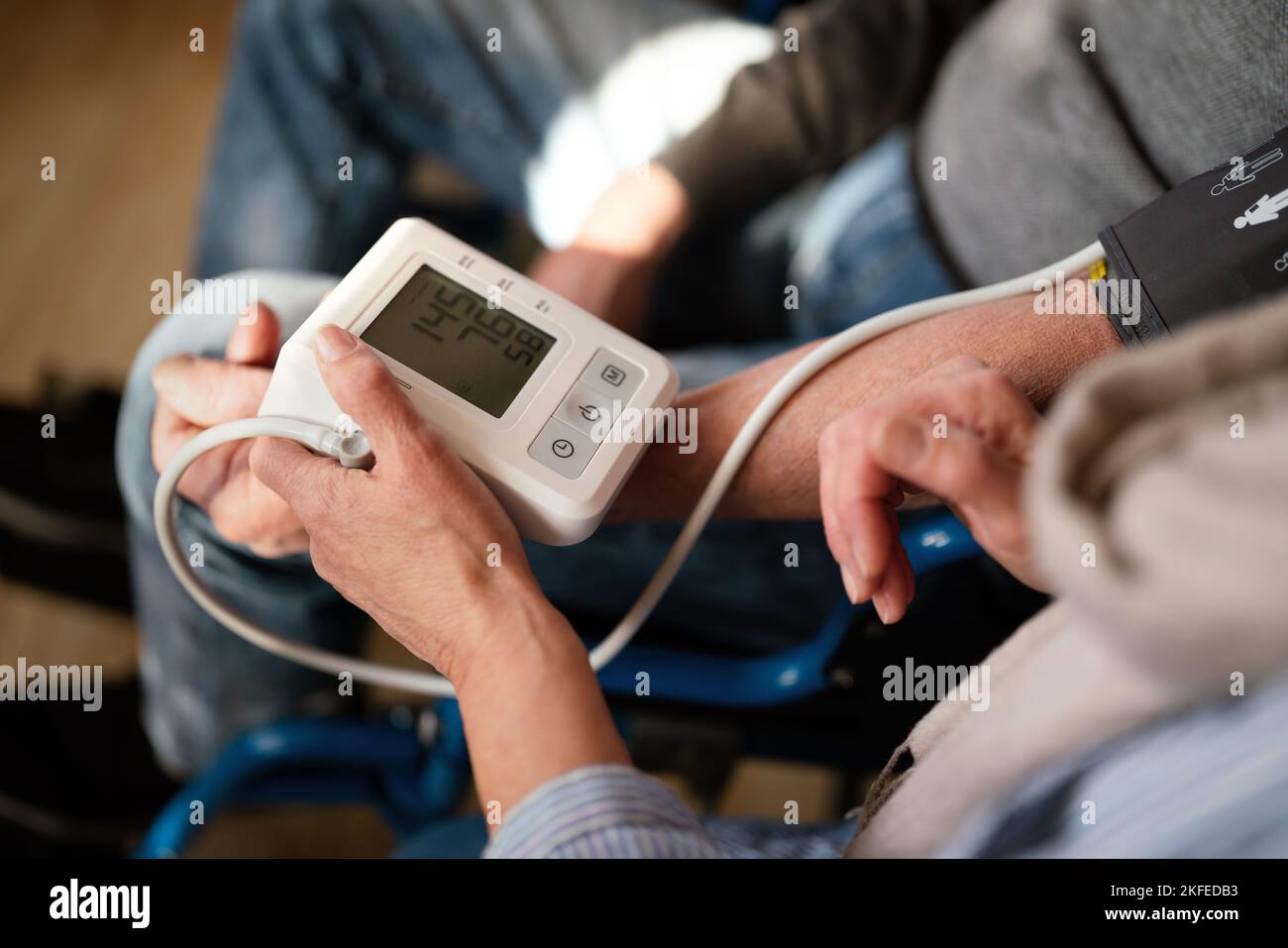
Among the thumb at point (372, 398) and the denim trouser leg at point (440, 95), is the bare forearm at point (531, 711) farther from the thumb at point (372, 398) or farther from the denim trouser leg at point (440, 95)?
the denim trouser leg at point (440, 95)

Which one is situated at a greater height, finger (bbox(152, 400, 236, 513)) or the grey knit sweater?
the grey knit sweater

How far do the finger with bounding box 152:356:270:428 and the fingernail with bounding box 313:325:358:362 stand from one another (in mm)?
108

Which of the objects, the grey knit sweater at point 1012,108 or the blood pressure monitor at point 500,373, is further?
the grey knit sweater at point 1012,108

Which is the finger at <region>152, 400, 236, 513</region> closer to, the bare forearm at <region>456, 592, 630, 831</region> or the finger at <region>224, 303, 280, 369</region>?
the finger at <region>224, 303, 280, 369</region>

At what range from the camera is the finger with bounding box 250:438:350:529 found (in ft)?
1.72

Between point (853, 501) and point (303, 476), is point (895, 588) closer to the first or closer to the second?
point (853, 501)

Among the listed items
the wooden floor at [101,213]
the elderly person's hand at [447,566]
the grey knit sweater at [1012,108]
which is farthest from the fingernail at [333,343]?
the wooden floor at [101,213]

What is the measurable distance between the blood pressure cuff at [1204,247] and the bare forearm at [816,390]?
0.14 ft

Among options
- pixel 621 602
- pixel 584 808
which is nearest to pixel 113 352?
pixel 621 602

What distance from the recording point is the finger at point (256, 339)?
2.11ft

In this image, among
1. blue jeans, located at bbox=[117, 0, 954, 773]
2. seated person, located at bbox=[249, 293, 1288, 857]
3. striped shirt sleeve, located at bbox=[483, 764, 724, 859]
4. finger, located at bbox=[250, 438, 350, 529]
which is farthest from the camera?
blue jeans, located at bbox=[117, 0, 954, 773]

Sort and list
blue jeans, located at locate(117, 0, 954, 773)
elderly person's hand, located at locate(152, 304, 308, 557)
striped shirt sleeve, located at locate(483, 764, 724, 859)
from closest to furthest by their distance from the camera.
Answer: striped shirt sleeve, located at locate(483, 764, 724, 859), elderly person's hand, located at locate(152, 304, 308, 557), blue jeans, located at locate(117, 0, 954, 773)

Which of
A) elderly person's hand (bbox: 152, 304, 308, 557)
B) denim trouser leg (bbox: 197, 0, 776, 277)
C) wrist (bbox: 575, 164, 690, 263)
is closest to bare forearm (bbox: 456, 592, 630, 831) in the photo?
elderly person's hand (bbox: 152, 304, 308, 557)

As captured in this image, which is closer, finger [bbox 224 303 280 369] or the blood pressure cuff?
the blood pressure cuff
